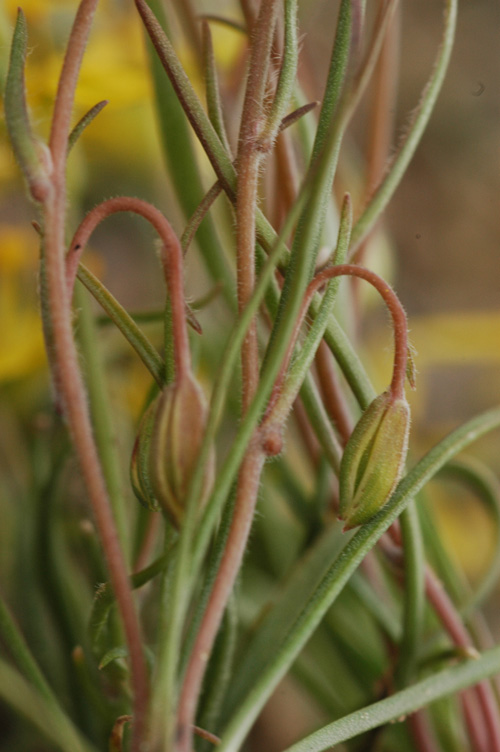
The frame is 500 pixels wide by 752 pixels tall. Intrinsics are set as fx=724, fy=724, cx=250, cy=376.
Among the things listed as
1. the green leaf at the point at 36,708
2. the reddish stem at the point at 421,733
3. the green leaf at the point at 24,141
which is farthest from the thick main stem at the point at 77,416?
the reddish stem at the point at 421,733

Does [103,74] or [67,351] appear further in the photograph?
[103,74]

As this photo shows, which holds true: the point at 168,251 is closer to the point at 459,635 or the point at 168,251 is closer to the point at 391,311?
the point at 391,311

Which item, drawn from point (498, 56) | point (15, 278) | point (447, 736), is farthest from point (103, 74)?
point (498, 56)

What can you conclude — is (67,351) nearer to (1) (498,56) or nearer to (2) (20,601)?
(2) (20,601)

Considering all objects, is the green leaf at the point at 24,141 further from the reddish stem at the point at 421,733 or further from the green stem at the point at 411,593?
the reddish stem at the point at 421,733

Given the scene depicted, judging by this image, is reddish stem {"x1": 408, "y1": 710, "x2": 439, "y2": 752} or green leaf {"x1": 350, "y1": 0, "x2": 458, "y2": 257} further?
reddish stem {"x1": 408, "y1": 710, "x2": 439, "y2": 752}

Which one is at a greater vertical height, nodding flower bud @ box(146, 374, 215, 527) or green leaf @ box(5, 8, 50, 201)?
green leaf @ box(5, 8, 50, 201)

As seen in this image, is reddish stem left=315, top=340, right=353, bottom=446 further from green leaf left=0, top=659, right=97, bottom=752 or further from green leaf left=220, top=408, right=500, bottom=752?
green leaf left=0, top=659, right=97, bottom=752

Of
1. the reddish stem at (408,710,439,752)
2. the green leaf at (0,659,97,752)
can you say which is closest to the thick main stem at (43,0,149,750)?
the green leaf at (0,659,97,752)
